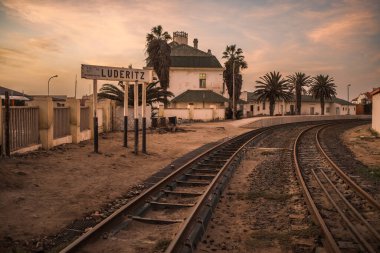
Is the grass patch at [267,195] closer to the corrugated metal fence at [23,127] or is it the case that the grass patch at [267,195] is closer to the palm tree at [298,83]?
the corrugated metal fence at [23,127]

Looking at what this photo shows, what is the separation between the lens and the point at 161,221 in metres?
6.27

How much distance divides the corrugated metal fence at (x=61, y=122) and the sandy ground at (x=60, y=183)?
2.31 feet

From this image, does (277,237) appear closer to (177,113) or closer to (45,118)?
(45,118)

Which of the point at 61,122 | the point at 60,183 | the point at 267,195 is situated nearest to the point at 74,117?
the point at 61,122

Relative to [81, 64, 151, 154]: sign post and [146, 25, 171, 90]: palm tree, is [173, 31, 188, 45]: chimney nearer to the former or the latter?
[146, 25, 171, 90]: palm tree

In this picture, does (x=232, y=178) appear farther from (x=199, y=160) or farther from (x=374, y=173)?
(x=374, y=173)

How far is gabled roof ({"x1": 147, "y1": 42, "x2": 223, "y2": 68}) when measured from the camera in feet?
193

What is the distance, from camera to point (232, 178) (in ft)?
34.3

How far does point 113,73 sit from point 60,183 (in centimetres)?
597

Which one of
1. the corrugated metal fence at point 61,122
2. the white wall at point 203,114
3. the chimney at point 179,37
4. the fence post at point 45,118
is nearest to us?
the fence post at point 45,118

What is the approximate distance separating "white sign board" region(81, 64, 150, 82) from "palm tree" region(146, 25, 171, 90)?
3368 cm

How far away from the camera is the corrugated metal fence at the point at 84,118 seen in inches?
719

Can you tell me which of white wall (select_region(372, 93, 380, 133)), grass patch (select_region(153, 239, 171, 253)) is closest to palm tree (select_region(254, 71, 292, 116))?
white wall (select_region(372, 93, 380, 133))

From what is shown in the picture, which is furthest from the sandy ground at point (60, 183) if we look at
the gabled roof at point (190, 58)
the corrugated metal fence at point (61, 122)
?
the gabled roof at point (190, 58)
